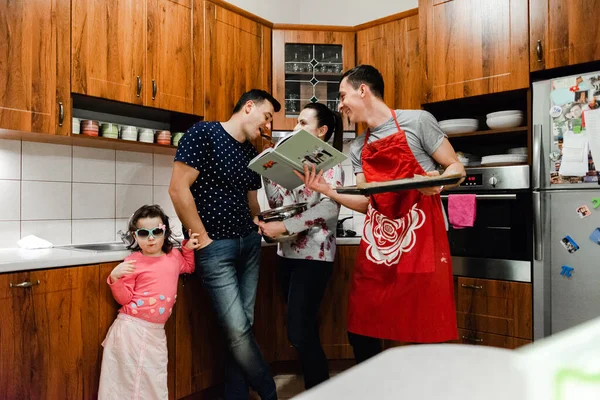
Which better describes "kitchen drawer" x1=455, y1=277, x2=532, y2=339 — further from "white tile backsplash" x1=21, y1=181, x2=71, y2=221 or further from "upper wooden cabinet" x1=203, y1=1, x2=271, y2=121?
"white tile backsplash" x1=21, y1=181, x2=71, y2=221

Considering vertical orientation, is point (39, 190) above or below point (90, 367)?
above

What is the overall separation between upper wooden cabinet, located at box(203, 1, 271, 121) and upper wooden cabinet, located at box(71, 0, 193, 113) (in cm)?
12

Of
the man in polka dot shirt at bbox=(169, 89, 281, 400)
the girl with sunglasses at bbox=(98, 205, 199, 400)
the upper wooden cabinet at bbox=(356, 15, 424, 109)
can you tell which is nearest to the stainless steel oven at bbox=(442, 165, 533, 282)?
the upper wooden cabinet at bbox=(356, 15, 424, 109)

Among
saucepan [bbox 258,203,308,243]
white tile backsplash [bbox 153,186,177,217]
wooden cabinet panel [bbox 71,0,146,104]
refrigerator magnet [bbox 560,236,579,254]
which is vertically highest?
wooden cabinet panel [bbox 71,0,146,104]

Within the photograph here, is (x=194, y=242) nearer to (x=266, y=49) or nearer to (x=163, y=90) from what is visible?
(x=163, y=90)

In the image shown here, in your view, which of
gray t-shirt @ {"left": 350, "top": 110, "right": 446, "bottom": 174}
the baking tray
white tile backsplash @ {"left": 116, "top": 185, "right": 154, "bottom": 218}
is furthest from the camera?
white tile backsplash @ {"left": 116, "top": 185, "right": 154, "bottom": 218}

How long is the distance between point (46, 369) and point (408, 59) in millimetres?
2408

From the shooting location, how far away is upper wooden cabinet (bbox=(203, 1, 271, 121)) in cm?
253

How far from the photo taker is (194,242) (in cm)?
174

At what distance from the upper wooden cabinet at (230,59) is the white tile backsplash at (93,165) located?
0.58 m

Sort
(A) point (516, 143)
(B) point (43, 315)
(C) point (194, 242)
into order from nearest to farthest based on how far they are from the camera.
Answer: (B) point (43, 315)
(C) point (194, 242)
(A) point (516, 143)

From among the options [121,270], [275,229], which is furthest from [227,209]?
[121,270]

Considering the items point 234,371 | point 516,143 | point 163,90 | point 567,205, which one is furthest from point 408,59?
point 234,371

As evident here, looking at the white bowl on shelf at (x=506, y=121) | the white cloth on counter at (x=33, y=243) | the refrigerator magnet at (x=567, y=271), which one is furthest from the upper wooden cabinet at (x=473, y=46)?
the white cloth on counter at (x=33, y=243)
